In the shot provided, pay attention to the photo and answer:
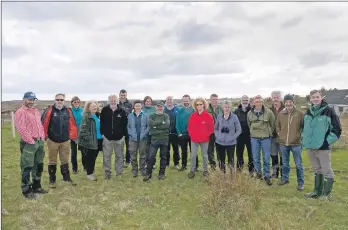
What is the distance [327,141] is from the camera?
6441 mm

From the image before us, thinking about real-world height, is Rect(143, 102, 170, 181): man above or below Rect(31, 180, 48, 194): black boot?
above

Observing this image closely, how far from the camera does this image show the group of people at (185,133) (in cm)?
667

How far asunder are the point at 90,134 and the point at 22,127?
193 cm

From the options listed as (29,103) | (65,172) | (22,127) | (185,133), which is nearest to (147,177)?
(185,133)

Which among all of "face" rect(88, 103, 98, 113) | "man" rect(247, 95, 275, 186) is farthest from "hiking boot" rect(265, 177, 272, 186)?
"face" rect(88, 103, 98, 113)

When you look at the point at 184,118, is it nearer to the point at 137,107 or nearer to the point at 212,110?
the point at 212,110

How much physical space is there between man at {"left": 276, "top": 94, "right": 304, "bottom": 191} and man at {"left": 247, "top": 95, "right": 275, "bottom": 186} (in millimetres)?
250

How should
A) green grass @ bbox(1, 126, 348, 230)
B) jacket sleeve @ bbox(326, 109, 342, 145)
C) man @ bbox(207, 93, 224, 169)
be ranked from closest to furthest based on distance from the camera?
green grass @ bbox(1, 126, 348, 230)
jacket sleeve @ bbox(326, 109, 342, 145)
man @ bbox(207, 93, 224, 169)

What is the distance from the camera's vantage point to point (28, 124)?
6.71 m

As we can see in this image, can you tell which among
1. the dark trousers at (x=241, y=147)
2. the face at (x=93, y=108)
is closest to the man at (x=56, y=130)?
the face at (x=93, y=108)

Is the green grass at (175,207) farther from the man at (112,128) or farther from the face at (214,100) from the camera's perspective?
the face at (214,100)

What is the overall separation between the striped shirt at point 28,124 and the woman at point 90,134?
1.41 metres

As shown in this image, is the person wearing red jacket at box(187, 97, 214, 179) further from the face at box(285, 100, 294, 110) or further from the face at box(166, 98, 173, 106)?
the face at box(285, 100, 294, 110)

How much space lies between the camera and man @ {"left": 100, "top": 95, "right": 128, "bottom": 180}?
27.1ft
